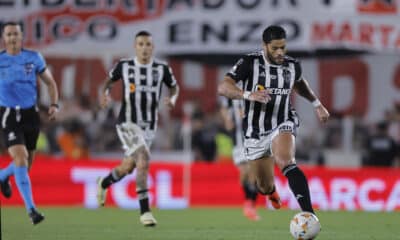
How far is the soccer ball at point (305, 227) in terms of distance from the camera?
8938 mm

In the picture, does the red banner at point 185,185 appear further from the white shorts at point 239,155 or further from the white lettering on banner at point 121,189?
the white shorts at point 239,155

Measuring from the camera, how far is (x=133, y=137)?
12.3 m

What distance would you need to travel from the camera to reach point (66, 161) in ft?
58.5

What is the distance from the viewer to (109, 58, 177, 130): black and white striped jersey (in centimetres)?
1234

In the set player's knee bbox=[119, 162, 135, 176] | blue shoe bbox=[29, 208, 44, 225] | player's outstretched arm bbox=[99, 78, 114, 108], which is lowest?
blue shoe bbox=[29, 208, 44, 225]

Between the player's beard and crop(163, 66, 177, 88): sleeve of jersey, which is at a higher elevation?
the player's beard

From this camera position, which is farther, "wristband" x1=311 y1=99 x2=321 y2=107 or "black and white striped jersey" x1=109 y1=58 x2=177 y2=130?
"black and white striped jersey" x1=109 y1=58 x2=177 y2=130

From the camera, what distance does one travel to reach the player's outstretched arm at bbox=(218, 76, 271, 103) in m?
9.41

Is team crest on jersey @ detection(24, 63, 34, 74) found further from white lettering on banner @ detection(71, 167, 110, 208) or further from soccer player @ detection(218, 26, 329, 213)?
white lettering on banner @ detection(71, 167, 110, 208)

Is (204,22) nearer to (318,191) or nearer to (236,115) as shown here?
(236,115)

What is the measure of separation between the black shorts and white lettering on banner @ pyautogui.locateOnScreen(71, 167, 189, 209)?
6.09 metres

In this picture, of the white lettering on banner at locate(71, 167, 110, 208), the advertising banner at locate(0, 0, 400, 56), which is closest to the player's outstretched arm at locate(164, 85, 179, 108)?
the advertising banner at locate(0, 0, 400, 56)

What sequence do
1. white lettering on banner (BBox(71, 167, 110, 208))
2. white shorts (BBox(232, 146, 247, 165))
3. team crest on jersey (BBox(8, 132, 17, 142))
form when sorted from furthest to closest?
white lettering on banner (BBox(71, 167, 110, 208))
white shorts (BBox(232, 146, 247, 165))
team crest on jersey (BBox(8, 132, 17, 142))

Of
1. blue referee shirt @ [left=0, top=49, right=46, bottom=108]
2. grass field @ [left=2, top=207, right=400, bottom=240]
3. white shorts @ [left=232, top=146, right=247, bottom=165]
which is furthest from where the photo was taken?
white shorts @ [left=232, top=146, right=247, bottom=165]
